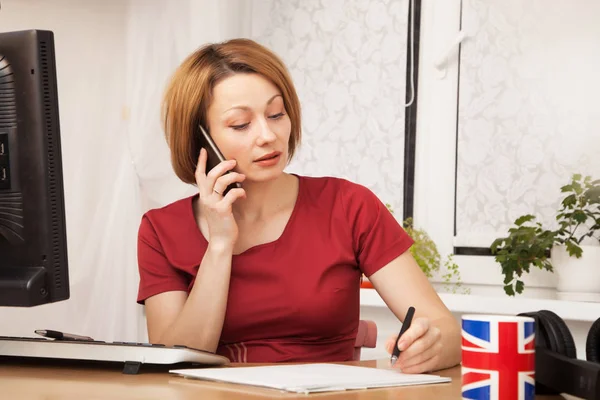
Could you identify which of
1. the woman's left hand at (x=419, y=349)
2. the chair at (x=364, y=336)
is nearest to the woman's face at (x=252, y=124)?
the chair at (x=364, y=336)

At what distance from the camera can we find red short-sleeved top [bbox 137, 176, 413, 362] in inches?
62.7

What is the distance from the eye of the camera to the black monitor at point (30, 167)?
1.13 meters

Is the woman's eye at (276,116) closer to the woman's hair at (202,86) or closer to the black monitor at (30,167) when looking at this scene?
the woman's hair at (202,86)

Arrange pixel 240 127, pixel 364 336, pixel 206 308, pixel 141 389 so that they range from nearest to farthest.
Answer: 1. pixel 141 389
2. pixel 206 308
3. pixel 240 127
4. pixel 364 336

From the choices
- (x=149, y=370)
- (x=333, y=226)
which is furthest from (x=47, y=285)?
(x=333, y=226)

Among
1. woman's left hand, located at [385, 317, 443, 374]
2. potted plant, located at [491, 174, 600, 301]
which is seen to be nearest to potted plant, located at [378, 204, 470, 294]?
potted plant, located at [491, 174, 600, 301]

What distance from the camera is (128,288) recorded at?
269 cm

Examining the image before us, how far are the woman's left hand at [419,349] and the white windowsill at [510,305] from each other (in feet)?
4.10

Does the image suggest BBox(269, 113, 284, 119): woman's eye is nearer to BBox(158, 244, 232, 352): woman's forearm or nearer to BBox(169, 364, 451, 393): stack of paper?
BBox(158, 244, 232, 352): woman's forearm

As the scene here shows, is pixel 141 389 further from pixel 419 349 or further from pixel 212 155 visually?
pixel 212 155

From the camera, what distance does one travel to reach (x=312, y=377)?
104cm

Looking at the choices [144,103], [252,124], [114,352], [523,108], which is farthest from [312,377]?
[523,108]

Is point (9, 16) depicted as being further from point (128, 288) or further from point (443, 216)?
point (443, 216)

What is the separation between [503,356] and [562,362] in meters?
0.10
